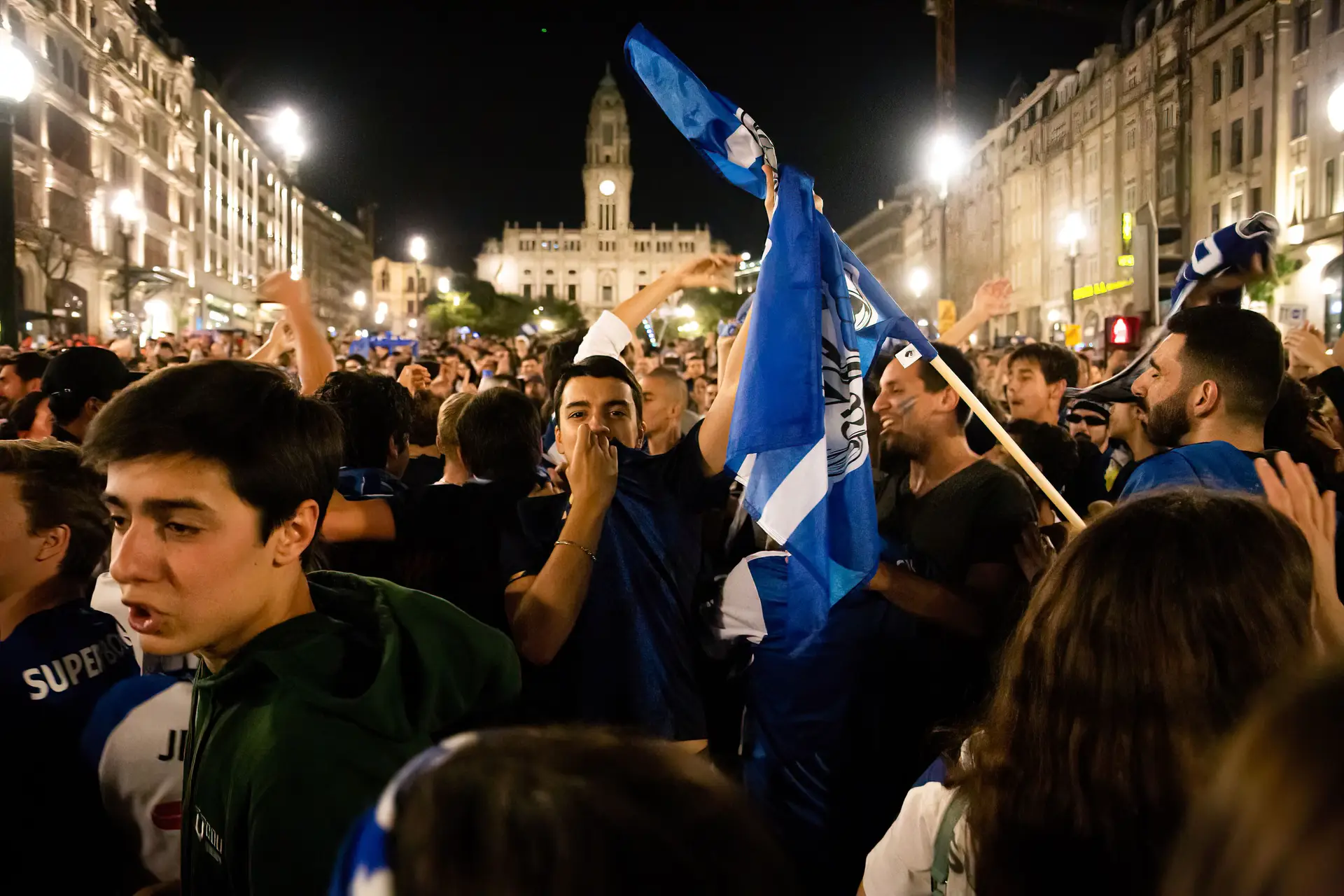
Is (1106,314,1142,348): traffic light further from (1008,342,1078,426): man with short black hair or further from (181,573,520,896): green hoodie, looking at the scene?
(181,573,520,896): green hoodie

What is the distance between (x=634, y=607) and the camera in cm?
292

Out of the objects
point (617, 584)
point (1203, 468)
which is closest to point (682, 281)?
point (617, 584)

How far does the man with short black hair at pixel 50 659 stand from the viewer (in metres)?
2.09

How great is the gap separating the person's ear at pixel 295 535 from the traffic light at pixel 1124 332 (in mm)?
10274

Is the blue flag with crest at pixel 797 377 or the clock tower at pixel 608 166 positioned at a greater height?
the clock tower at pixel 608 166

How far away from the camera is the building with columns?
154 meters

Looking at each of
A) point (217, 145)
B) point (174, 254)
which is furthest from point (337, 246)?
point (174, 254)

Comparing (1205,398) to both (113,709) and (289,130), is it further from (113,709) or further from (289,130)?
(289,130)

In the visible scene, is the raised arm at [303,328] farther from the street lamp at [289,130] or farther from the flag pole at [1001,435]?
the street lamp at [289,130]

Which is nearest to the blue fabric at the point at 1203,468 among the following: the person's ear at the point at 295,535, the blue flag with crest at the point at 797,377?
the blue flag with crest at the point at 797,377

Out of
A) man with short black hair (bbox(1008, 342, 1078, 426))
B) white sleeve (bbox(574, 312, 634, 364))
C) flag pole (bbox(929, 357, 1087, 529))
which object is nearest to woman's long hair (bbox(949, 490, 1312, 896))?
flag pole (bbox(929, 357, 1087, 529))

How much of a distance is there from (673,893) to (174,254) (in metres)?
63.5

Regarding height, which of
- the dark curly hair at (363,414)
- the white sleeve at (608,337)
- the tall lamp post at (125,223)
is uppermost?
the tall lamp post at (125,223)

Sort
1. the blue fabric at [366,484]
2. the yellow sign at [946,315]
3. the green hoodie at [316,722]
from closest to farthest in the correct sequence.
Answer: the green hoodie at [316,722], the blue fabric at [366,484], the yellow sign at [946,315]
